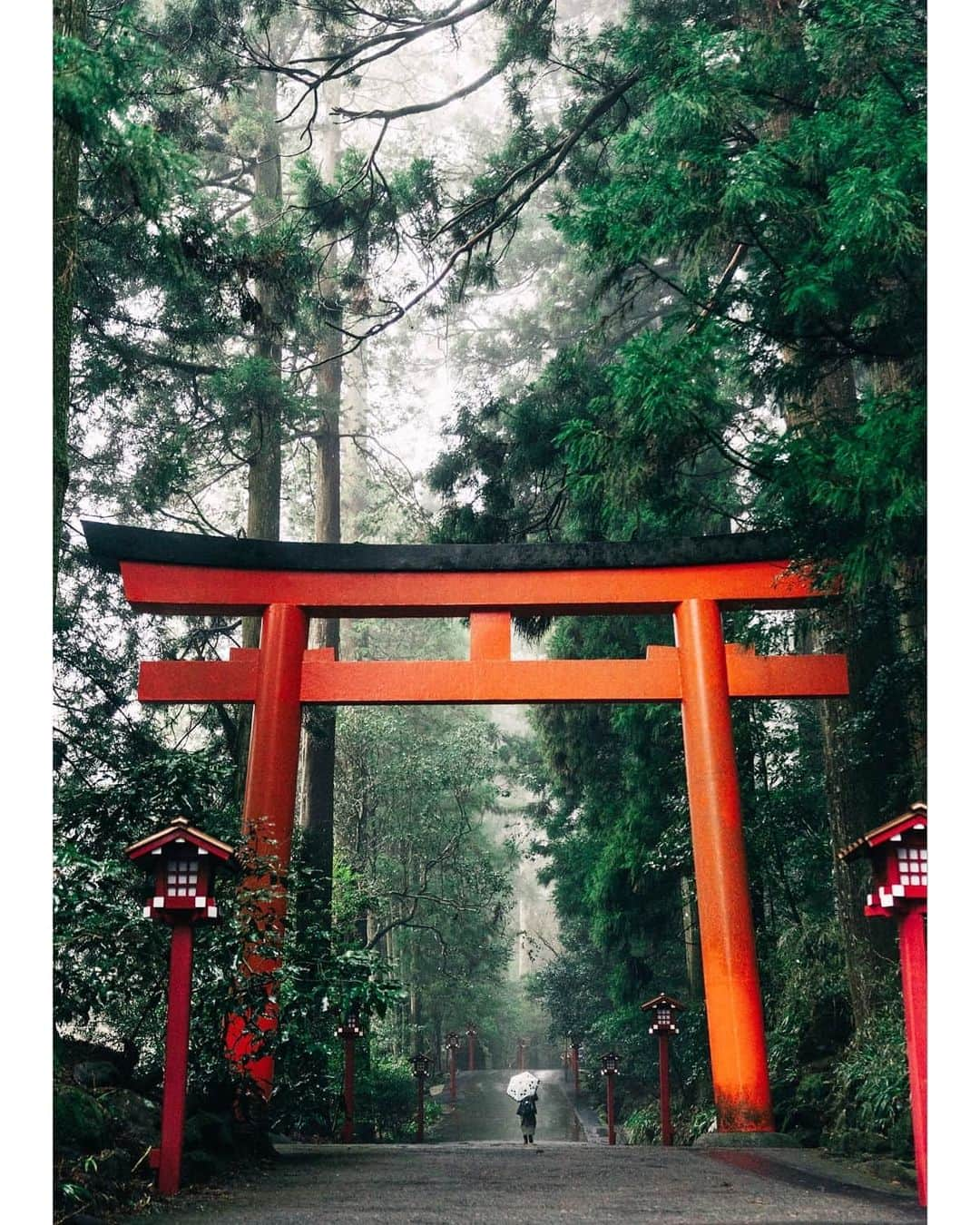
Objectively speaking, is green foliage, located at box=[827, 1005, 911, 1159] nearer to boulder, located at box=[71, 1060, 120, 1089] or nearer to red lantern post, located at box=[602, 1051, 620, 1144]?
boulder, located at box=[71, 1060, 120, 1089]

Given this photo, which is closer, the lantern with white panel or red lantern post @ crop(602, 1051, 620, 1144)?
the lantern with white panel

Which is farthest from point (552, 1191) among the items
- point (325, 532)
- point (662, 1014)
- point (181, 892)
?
point (325, 532)

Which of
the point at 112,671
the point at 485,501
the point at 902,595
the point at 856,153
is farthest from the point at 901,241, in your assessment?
the point at 112,671

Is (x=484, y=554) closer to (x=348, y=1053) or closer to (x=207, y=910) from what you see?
(x=207, y=910)

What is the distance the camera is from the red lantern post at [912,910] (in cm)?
426

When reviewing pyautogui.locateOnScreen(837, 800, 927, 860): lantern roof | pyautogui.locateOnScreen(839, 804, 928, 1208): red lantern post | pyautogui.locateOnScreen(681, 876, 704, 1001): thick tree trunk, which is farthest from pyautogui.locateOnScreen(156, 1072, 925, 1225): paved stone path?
pyautogui.locateOnScreen(681, 876, 704, 1001): thick tree trunk

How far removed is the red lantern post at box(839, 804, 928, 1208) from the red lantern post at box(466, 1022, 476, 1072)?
84.4 ft

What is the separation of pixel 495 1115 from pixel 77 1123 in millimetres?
18818

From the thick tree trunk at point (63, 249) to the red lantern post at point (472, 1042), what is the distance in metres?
26.1

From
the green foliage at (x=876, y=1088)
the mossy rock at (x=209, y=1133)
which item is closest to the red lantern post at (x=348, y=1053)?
the mossy rock at (x=209, y=1133)

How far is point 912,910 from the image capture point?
437 centimetres

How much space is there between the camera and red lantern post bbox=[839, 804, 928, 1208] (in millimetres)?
4262

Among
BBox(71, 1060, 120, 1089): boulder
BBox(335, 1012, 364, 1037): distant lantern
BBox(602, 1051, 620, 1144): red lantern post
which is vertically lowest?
BBox(602, 1051, 620, 1144): red lantern post

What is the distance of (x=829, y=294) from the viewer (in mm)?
5453
